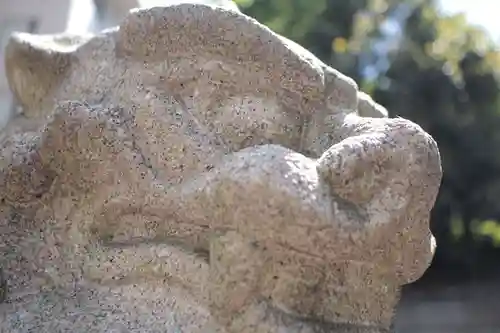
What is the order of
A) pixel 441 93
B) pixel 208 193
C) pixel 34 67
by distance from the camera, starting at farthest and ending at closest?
1. pixel 441 93
2. pixel 34 67
3. pixel 208 193

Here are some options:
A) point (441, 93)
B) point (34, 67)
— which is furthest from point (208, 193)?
point (441, 93)

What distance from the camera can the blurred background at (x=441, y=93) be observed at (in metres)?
5.70

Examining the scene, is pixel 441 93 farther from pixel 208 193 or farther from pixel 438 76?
pixel 208 193

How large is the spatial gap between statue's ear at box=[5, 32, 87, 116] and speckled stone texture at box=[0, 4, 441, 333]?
0.12ft

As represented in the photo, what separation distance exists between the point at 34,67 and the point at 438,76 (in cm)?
533

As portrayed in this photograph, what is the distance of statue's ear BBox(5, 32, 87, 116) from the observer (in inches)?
36.1

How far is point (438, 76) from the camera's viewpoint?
19.7 ft

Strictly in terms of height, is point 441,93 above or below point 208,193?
below

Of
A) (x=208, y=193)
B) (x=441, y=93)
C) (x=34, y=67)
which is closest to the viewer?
(x=208, y=193)

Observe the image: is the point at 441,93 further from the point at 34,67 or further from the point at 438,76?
the point at 34,67

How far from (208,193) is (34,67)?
0.30 m

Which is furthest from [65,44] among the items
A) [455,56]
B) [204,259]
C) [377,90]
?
[455,56]

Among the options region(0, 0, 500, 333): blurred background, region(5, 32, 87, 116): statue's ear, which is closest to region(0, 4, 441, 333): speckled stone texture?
region(5, 32, 87, 116): statue's ear

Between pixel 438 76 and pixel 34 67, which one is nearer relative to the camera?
pixel 34 67
